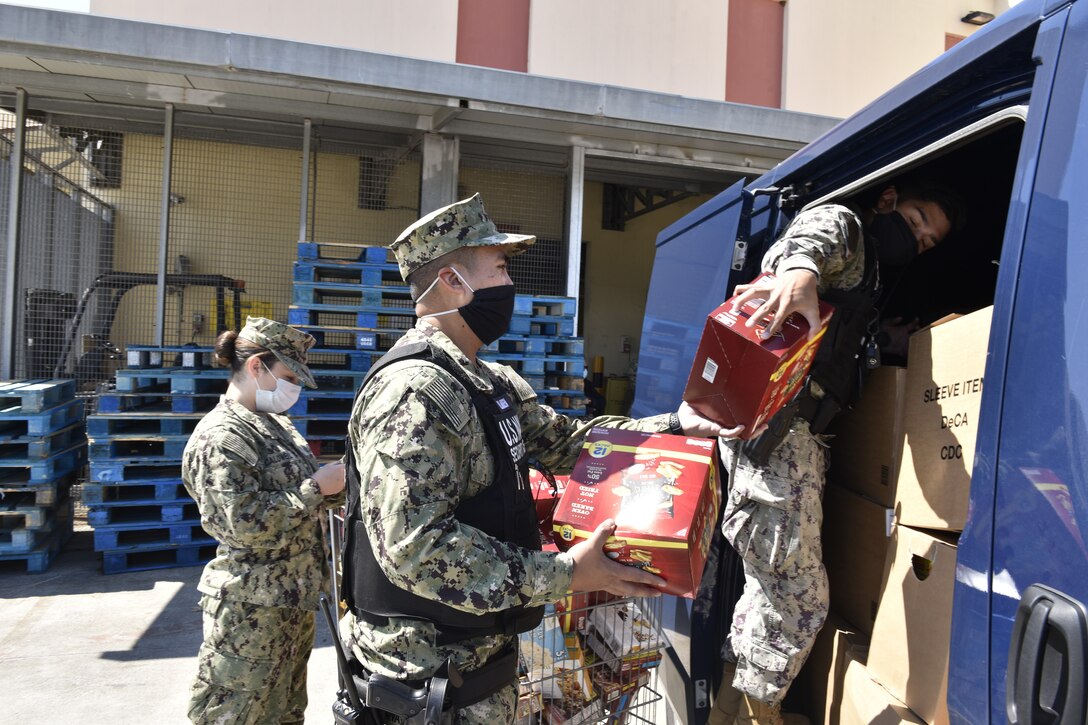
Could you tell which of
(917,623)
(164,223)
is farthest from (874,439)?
(164,223)

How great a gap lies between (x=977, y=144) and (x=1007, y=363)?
1.33 metres

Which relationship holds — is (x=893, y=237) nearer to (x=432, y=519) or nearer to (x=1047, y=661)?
(x=1047, y=661)

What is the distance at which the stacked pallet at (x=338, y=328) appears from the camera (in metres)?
5.96

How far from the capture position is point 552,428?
7.25ft

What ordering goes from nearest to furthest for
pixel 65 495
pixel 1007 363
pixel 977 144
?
pixel 1007 363 < pixel 977 144 < pixel 65 495

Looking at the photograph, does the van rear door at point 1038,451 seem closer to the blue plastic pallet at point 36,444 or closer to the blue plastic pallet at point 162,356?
the blue plastic pallet at point 162,356

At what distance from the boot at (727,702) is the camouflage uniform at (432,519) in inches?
38.6

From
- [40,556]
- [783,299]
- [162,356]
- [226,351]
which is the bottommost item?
[40,556]

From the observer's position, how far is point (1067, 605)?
1.07m

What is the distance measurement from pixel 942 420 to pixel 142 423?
613 cm

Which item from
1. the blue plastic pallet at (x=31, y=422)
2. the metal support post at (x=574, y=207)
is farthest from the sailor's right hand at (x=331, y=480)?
the metal support post at (x=574, y=207)

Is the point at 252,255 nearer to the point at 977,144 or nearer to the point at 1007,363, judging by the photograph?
the point at 977,144

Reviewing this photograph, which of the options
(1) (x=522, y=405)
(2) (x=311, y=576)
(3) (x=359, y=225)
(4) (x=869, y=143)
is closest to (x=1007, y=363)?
(4) (x=869, y=143)

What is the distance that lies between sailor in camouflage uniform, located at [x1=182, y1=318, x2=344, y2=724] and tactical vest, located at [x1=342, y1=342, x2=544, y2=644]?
39.2 inches
